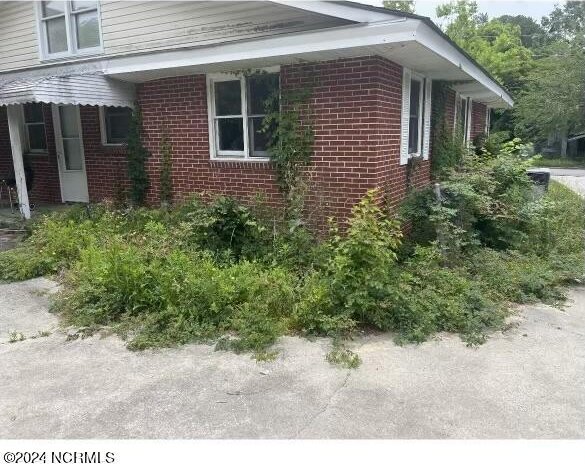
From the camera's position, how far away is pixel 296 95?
6430 millimetres

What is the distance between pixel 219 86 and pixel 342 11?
8.39ft

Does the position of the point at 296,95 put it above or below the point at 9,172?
above

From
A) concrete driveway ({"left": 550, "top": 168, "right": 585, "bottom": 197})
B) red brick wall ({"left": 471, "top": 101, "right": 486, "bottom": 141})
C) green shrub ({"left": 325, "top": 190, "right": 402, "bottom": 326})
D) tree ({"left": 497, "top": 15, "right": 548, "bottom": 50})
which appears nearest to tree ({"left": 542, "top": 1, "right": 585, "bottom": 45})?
tree ({"left": 497, "top": 15, "right": 548, "bottom": 50})

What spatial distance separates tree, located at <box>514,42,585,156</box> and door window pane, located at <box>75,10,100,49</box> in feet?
104

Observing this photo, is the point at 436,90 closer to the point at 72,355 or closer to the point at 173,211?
the point at 173,211

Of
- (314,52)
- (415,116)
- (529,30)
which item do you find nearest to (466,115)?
(415,116)

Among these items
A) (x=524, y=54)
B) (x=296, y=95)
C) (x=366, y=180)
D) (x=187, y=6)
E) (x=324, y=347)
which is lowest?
(x=324, y=347)

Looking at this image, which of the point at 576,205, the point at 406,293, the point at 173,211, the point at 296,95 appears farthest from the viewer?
the point at 576,205

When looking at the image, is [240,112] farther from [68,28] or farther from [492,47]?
[492,47]

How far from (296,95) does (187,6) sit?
2.60 m

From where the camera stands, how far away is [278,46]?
5926 millimetres

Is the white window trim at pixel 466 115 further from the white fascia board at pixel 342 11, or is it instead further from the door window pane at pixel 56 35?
the door window pane at pixel 56 35

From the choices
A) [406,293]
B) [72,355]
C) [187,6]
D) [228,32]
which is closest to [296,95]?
[228,32]

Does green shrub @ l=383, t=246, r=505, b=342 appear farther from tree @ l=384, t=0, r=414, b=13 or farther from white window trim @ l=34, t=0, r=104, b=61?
tree @ l=384, t=0, r=414, b=13
